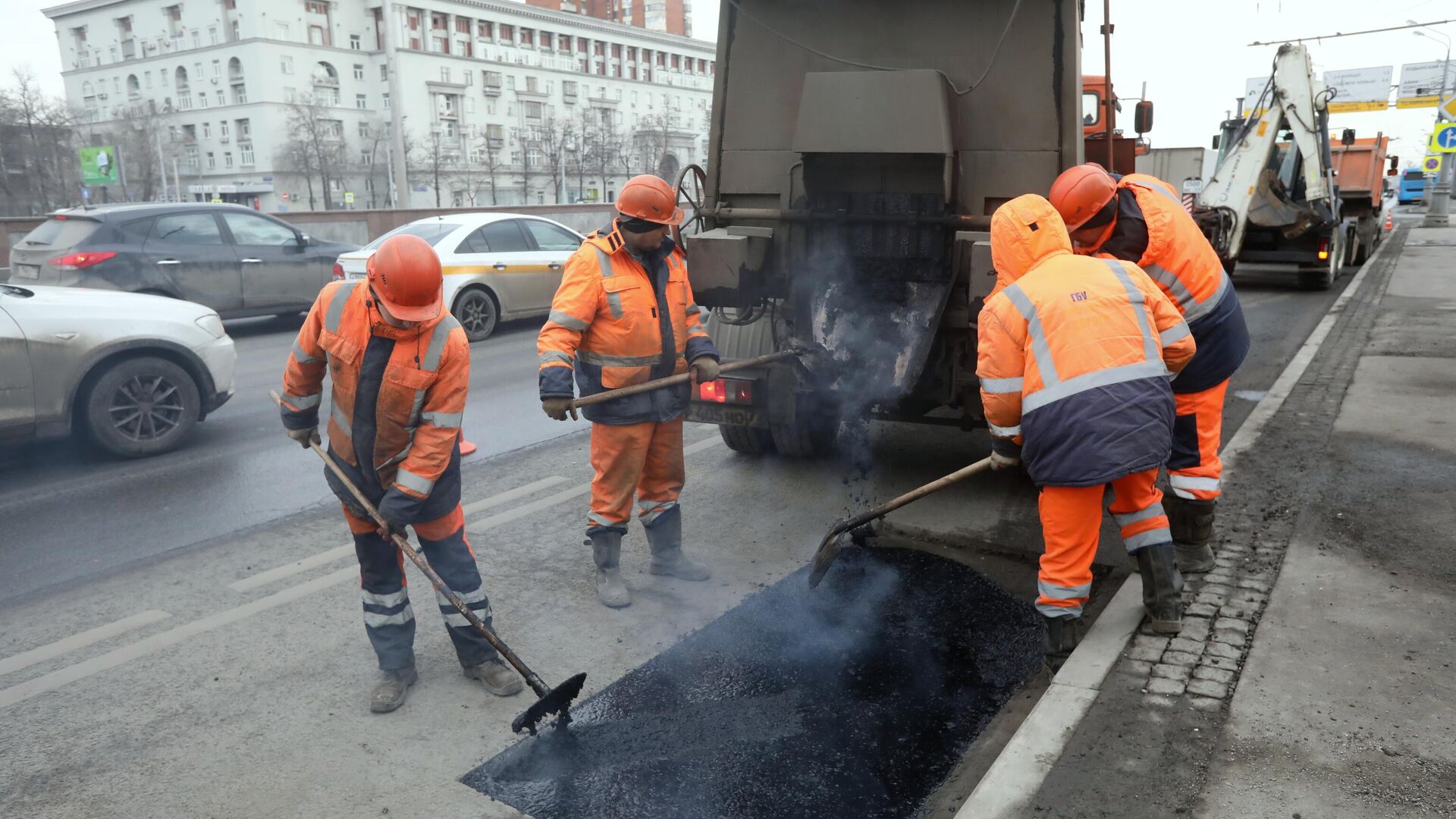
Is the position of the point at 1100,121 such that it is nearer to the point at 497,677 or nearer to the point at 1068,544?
the point at 1068,544

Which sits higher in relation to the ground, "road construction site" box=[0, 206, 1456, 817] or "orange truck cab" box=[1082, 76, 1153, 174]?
"orange truck cab" box=[1082, 76, 1153, 174]

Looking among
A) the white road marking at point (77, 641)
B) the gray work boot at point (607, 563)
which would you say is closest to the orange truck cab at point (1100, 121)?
the gray work boot at point (607, 563)

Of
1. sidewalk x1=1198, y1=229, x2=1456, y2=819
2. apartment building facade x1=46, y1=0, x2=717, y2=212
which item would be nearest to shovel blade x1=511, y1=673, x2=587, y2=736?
sidewalk x1=1198, y1=229, x2=1456, y2=819

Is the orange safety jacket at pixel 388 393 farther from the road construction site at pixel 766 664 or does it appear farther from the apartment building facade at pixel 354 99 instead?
the apartment building facade at pixel 354 99

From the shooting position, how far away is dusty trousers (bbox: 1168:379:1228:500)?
13.8 feet

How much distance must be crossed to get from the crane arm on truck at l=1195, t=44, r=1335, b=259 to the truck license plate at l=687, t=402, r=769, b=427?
10805mm

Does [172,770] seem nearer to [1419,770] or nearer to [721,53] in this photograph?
[1419,770]

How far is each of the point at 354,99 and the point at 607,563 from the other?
2994 inches

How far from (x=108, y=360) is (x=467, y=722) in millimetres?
4648

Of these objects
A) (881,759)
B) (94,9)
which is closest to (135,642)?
(881,759)

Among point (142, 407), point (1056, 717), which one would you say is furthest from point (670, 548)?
point (142, 407)

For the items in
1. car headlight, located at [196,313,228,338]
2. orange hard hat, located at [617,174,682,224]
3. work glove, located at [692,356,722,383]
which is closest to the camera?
orange hard hat, located at [617,174,682,224]

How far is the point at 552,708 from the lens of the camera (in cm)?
314

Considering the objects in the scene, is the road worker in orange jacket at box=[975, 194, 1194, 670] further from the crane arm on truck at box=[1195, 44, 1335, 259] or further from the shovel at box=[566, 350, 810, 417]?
the crane arm on truck at box=[1195, 44, 1335, 259]
